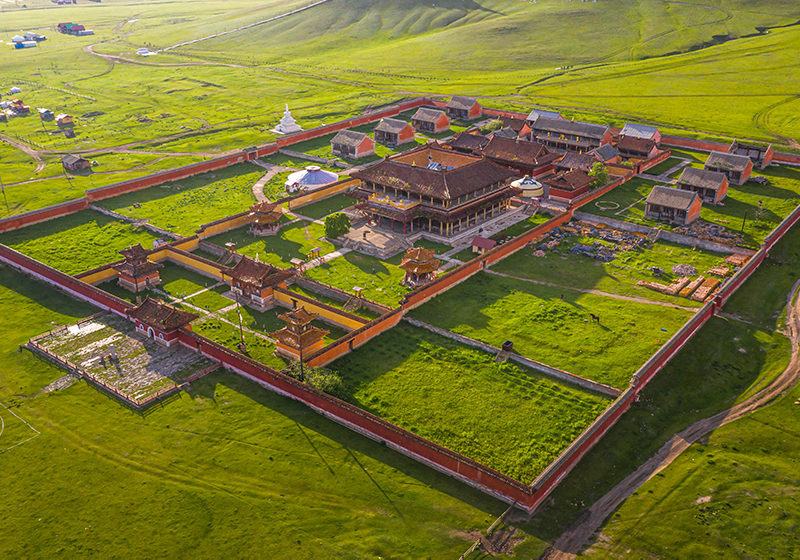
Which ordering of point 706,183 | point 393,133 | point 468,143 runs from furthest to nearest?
point 393,133 → point 468,143 → point 706,183

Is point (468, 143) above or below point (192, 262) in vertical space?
above

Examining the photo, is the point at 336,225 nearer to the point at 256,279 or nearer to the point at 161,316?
the point at 256,279

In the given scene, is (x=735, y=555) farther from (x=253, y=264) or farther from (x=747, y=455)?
(x=253, y=264)

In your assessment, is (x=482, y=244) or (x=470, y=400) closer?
(x=470, y=400)

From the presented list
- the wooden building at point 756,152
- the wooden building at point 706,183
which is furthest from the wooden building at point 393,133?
the wooden building at point 756,152

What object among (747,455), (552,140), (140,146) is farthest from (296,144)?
(747,455)

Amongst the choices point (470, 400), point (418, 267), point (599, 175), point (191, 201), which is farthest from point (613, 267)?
point (191, 201)

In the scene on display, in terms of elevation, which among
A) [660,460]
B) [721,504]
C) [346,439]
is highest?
[721,504]
